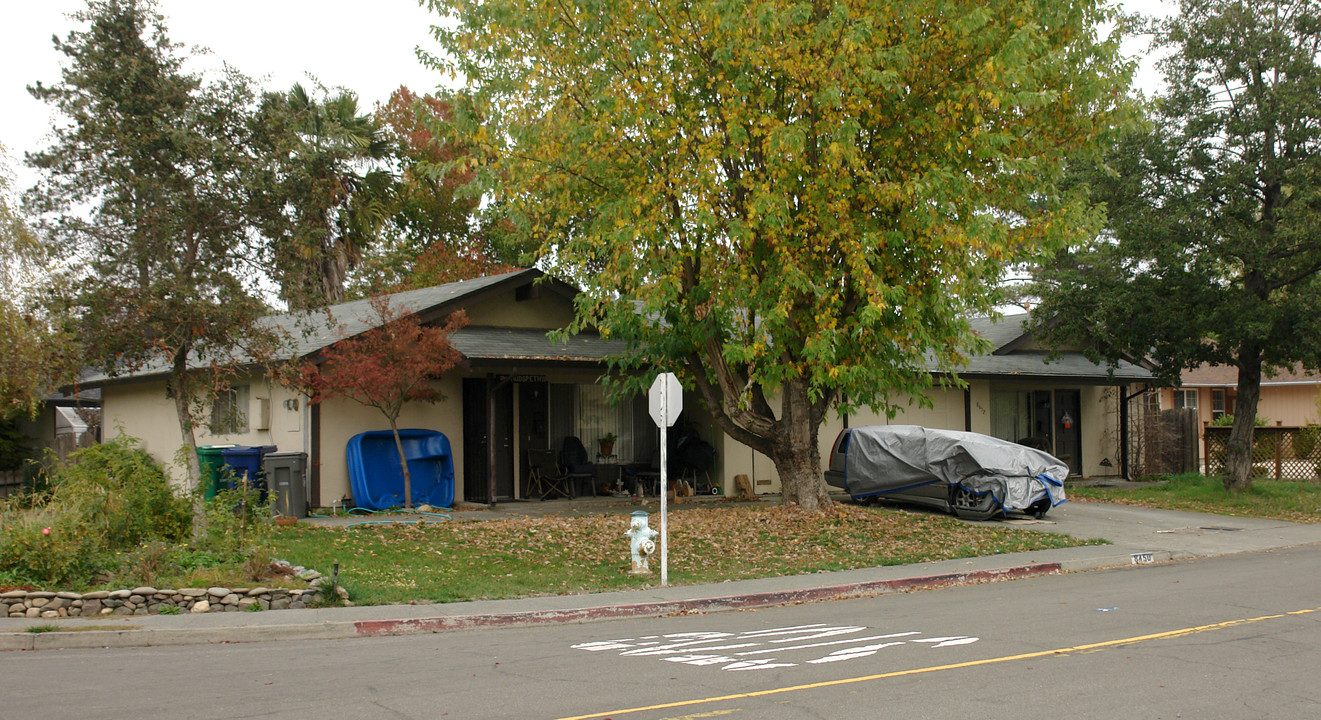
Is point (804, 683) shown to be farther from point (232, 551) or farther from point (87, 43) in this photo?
point (87, 43)

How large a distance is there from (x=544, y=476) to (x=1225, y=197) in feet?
50.3

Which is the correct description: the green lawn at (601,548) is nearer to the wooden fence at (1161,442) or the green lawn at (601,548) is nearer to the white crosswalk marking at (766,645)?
the white crosswalk marking at (766,645)

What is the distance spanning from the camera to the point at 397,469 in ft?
63.2

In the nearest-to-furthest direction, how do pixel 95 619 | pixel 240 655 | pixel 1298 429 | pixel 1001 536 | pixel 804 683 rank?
pixel 804 683 → pixel 240 655 → pixel 95 619 → pixel 1001 536 → pixel 1298 429

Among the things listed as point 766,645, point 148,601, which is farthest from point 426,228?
point 766,645

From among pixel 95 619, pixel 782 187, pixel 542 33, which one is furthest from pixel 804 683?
pixel 542 33

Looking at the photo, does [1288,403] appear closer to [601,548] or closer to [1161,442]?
[1161,442]

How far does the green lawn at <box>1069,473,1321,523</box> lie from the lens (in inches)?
837

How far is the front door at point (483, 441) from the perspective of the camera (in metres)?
20.7

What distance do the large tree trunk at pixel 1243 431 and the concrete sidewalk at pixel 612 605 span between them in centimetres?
639

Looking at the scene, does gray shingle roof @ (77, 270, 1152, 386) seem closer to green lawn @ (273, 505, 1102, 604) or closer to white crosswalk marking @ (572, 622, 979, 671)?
green lawn @ (273, 505, 1102, 604)

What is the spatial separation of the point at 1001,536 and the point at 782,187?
6850 mm

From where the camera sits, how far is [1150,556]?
50.7 feet

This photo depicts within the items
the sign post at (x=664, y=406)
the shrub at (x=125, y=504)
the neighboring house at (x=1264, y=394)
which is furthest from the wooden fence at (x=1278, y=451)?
the shrub at (x=125, y=504)
